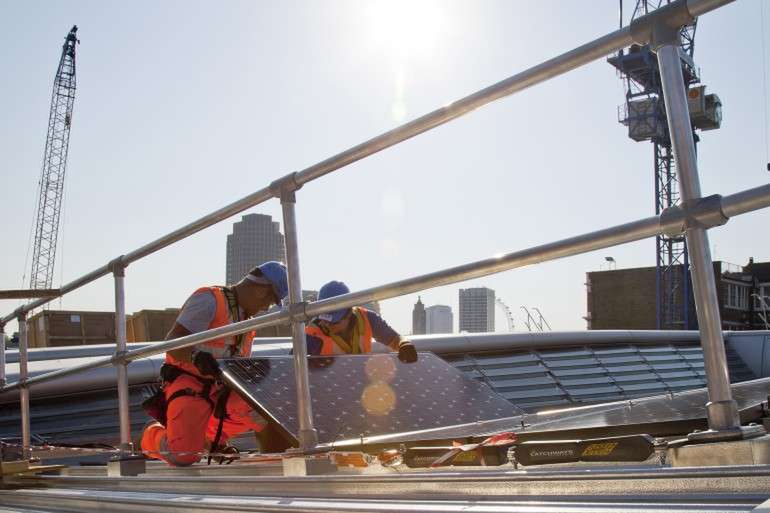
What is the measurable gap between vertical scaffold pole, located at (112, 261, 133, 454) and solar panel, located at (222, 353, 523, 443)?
48cm

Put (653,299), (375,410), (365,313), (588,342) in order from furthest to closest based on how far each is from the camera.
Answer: (653,299), (588,342), (365,313), (375,410)

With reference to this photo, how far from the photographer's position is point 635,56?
40.2 meters

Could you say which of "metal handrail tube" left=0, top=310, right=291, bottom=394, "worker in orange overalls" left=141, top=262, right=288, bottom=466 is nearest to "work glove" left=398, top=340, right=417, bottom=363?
"worker in orange overalls" left=141, top=262, right=288, bottom=466

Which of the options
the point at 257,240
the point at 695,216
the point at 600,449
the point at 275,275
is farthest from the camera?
the point at 257,240

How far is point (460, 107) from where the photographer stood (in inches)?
79.4

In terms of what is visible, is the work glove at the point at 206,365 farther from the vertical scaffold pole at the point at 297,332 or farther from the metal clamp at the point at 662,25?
the metal clamp at the point at 662,25

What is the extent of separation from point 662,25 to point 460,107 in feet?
1.90

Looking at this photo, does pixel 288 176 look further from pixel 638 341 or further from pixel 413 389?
pixel 638 341

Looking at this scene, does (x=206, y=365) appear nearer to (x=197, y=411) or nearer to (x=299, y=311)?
(x=197, y=411)

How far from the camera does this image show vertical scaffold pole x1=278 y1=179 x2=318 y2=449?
8.46 ft

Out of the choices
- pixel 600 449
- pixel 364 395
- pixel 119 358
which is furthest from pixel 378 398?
pixel 600 449

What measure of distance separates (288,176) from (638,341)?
27.6ft

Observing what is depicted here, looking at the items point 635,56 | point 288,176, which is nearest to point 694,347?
point 288,176

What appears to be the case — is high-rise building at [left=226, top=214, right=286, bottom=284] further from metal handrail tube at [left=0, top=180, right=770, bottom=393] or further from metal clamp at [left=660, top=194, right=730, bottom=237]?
metal clamp at [left=660, top=194, right=730, bottom=237]
